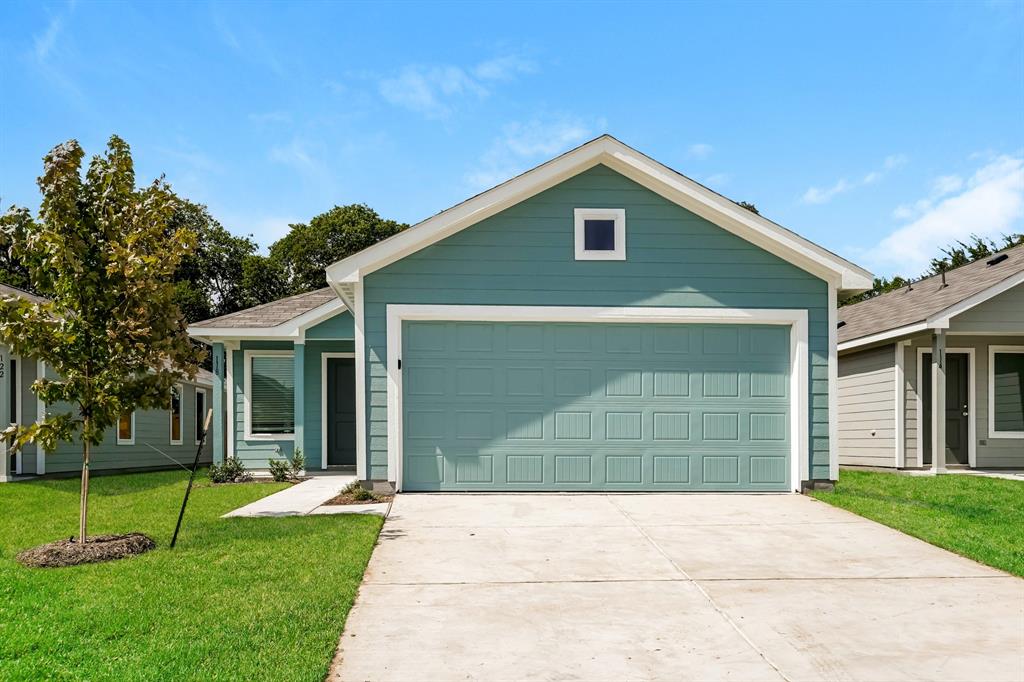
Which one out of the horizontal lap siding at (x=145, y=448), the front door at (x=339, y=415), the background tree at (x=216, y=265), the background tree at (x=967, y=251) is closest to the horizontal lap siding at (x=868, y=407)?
the front door at (x=339, y=415)

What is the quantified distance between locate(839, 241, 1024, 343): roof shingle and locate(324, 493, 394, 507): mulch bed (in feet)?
30.2

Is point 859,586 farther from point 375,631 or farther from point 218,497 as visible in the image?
point 218,497

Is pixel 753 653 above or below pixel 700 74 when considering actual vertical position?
below

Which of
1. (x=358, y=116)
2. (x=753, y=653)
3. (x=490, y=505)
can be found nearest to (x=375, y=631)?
(x=753, y=653)

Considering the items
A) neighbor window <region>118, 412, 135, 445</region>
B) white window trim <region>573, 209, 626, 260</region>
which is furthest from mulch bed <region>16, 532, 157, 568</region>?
neighbor window <region>118, 412, 135, 445</region>

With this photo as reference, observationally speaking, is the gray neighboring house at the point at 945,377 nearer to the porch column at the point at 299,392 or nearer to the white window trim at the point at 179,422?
the porch column at the point at 299,392

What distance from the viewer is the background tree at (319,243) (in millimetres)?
36500

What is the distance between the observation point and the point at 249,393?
13734 millimetres

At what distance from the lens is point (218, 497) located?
10.2 m

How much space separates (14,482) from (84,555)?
7575mm

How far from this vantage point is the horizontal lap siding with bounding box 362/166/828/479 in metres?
9.66

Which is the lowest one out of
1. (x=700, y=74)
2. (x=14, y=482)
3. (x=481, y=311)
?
(x=14, y=482)

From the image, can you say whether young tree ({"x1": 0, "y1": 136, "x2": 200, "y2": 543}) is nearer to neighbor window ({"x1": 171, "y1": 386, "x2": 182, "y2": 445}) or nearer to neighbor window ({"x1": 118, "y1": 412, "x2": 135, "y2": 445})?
neighbor window ({"x1": 118, "y1": 412, "x2": 135, "y2": 445})

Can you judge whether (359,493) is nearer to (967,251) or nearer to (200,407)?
(200,407)
